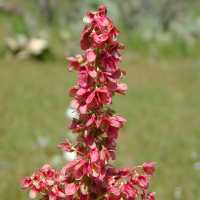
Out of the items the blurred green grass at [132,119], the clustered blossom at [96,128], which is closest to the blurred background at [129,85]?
the blurred green grass at [132,119]

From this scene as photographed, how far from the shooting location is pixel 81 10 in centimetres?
1762

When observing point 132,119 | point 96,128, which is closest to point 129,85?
point 132,119

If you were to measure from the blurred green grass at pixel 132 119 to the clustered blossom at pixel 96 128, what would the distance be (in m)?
4.06

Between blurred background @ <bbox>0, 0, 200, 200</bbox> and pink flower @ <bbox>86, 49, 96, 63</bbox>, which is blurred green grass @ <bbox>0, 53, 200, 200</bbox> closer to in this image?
blurred background @ <bbox>0, 0, 200, 200</bbox>

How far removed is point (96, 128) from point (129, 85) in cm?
1008

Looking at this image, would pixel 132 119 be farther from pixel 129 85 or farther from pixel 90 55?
pixel 90 55

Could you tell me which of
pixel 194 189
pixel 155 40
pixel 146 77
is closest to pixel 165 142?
pixel 194 189

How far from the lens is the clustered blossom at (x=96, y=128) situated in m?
2.00

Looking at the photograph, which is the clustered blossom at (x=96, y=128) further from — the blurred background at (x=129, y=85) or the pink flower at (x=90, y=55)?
the blurred background at (x=129, y=85)

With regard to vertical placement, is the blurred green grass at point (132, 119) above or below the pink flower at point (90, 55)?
above

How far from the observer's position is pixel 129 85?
39.8ft

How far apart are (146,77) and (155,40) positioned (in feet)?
12.0

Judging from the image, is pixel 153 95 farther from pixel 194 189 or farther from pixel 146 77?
pixel 194 189

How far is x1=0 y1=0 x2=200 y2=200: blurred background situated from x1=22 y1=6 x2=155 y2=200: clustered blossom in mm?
252
